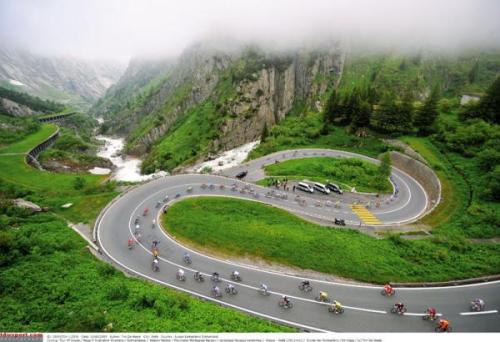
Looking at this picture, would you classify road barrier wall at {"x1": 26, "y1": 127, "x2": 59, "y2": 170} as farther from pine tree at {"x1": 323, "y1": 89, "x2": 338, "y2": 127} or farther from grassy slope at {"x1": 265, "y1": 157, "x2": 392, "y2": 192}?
pine tree at {"x1": 323, "y1": 89, "x2": 338, "y2": 127}

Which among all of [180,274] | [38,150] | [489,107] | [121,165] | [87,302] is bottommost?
[121,165]

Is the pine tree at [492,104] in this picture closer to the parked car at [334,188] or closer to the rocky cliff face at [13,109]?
the parked car at [334,188]

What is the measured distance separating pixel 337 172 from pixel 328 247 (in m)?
26.9

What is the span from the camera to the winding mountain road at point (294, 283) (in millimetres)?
21453

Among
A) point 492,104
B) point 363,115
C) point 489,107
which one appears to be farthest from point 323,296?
point 489,107

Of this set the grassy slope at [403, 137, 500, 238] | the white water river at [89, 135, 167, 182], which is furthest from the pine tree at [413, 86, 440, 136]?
the white water river at [89, 135, 167, 182]

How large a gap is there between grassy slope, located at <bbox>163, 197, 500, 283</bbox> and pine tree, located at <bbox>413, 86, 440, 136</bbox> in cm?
3813

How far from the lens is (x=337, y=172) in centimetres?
5350

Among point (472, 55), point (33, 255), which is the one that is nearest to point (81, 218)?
point (33, 255)

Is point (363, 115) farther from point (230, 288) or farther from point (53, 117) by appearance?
point (53, 117)

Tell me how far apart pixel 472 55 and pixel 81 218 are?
183 meters

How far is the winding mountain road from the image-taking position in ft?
70.4

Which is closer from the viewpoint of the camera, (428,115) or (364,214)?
(364,214)

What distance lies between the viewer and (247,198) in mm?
42156
